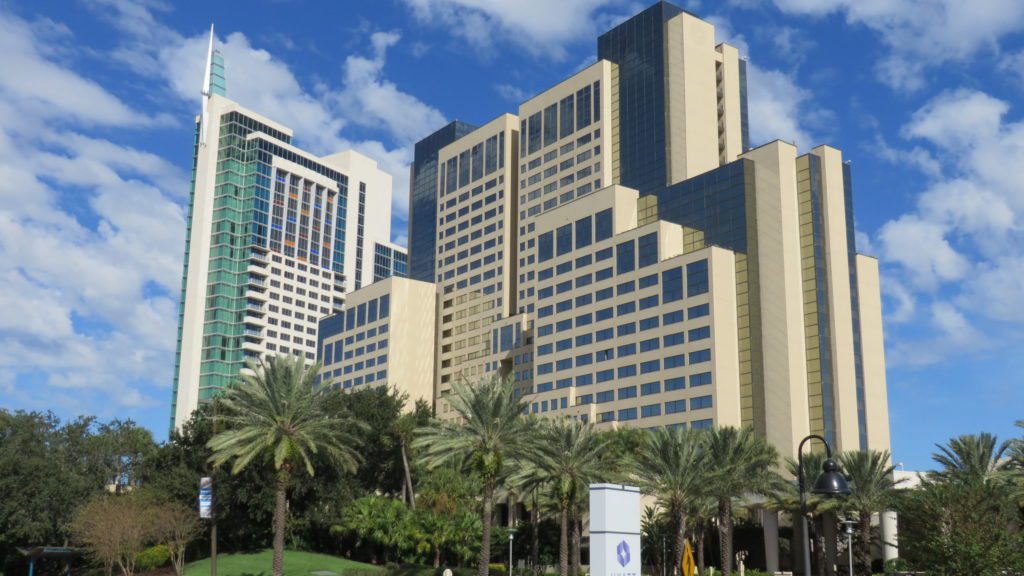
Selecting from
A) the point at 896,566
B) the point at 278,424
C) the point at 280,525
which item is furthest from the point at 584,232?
the point at 280,525

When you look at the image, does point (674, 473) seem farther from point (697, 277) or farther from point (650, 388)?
point (650, 388)

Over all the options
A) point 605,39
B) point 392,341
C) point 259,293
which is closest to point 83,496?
point 392,341

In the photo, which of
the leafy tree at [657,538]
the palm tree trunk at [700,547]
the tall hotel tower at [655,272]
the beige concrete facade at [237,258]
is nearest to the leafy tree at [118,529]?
the leafy tree at [657,538]

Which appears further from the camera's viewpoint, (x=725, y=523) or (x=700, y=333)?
(x=700, y=333)

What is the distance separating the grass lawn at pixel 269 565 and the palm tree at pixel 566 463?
16.7 metres

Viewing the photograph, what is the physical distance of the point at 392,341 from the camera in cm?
14362

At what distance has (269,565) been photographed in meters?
74.1

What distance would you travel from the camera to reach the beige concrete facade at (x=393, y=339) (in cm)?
14350

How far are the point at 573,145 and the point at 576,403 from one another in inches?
1436

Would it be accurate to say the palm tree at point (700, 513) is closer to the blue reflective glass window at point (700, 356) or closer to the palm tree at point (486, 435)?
the palm tree at point (486, 435)

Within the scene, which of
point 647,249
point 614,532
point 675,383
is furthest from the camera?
point 647,249

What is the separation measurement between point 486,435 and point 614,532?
31964 millimetres

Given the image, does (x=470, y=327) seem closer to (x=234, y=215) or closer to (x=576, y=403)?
(x=576, y=403)

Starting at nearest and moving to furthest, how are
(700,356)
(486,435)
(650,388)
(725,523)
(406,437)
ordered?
(486,435), (725,523), (406,437), (700,356), (650,388)
